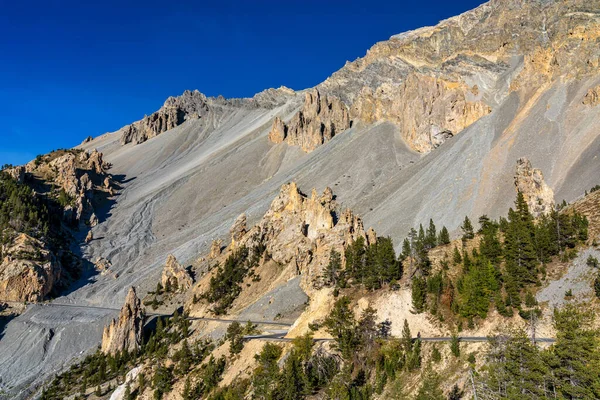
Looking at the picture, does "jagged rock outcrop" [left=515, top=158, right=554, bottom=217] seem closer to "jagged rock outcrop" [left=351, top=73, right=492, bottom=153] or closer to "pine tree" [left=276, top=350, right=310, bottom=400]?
"pine tree" [left=276, top=350, right=310, bottom=400]

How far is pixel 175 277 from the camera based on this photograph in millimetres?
72562

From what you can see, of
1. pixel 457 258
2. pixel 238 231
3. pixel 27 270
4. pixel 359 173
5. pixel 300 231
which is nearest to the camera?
pixel 457 258

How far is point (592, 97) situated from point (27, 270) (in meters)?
98.2

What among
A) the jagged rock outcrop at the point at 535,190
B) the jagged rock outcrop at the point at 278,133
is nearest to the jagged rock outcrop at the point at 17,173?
Result: the jagged rock outcrop at the point at 278,133

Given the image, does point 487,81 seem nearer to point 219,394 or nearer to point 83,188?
point 219,394

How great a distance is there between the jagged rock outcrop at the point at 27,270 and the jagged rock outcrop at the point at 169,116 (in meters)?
104

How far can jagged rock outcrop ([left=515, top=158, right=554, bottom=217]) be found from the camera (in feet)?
173

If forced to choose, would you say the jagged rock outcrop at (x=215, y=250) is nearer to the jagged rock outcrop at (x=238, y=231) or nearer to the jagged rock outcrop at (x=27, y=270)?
the jagged rock outcrop at (x=238, y=231)

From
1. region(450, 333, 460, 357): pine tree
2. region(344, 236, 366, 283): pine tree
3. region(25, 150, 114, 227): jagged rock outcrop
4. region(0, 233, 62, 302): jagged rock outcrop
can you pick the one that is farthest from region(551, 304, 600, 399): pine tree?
region(25, 150, 114, 227): jagged rock outcrop

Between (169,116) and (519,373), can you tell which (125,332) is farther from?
(169,116)

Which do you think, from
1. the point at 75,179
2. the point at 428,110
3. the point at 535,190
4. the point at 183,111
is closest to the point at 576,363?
the point at 535,190

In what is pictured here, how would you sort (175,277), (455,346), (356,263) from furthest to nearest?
(175,277) < (356,263) < (455,346)

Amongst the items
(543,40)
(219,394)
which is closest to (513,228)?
(219,394)

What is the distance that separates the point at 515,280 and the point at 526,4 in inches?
4710
